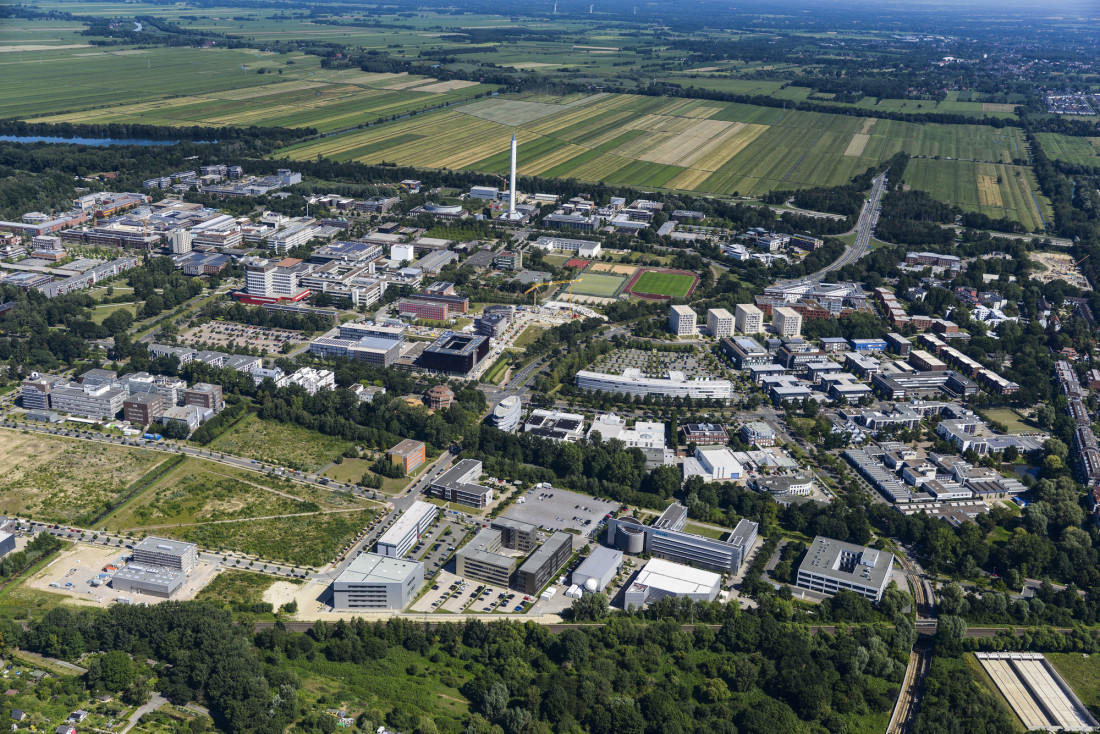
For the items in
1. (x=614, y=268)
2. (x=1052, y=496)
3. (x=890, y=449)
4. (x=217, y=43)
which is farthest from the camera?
(x=217, y=43)

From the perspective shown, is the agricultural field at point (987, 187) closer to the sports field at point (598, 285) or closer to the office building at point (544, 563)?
the sports field at point (598, 285)

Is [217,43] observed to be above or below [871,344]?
above

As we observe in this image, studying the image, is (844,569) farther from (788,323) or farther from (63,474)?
(63,474)

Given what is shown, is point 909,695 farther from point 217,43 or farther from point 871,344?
point 217,43

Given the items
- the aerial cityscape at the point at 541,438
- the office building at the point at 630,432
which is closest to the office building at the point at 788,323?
the aerial cityscape at the point at 541,438

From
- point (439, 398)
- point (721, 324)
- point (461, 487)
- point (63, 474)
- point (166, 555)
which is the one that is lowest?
point (63, 474)

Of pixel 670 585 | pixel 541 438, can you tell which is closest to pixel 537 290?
pixel 541 438

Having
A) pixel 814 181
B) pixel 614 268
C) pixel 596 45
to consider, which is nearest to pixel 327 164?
pixel 614 268
